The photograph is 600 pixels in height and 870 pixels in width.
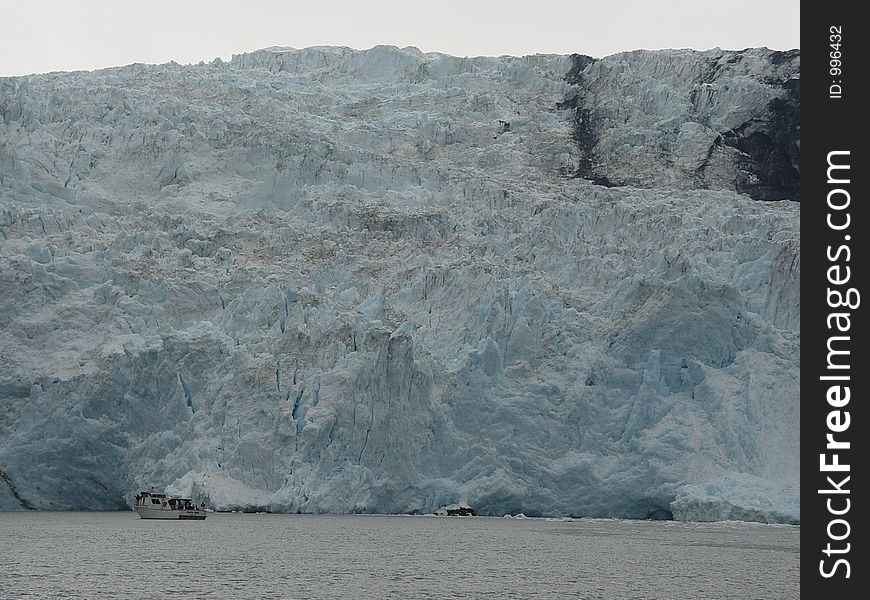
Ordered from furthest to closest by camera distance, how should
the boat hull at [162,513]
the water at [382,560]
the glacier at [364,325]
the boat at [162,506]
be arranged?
the boat hull at [162,513] < the boat at [162,506] < the glacier at [364,325] < the water at [382,560]

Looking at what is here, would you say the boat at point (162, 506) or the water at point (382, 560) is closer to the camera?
the water at point (382, 560)

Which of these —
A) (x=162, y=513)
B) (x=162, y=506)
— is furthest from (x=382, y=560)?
(x=162, y=513)

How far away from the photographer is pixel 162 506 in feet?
105

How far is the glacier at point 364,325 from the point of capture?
30828mm

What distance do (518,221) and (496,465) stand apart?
8739 millimetres

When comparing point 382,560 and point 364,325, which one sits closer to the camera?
point 382,560

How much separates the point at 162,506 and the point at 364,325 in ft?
23.1

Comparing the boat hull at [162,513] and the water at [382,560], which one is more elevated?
the water at [382,560]

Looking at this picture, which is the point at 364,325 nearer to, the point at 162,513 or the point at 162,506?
the point at 162,506

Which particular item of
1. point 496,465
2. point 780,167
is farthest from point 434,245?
point 780,167

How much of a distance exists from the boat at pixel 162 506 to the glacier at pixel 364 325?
0.69 meters
